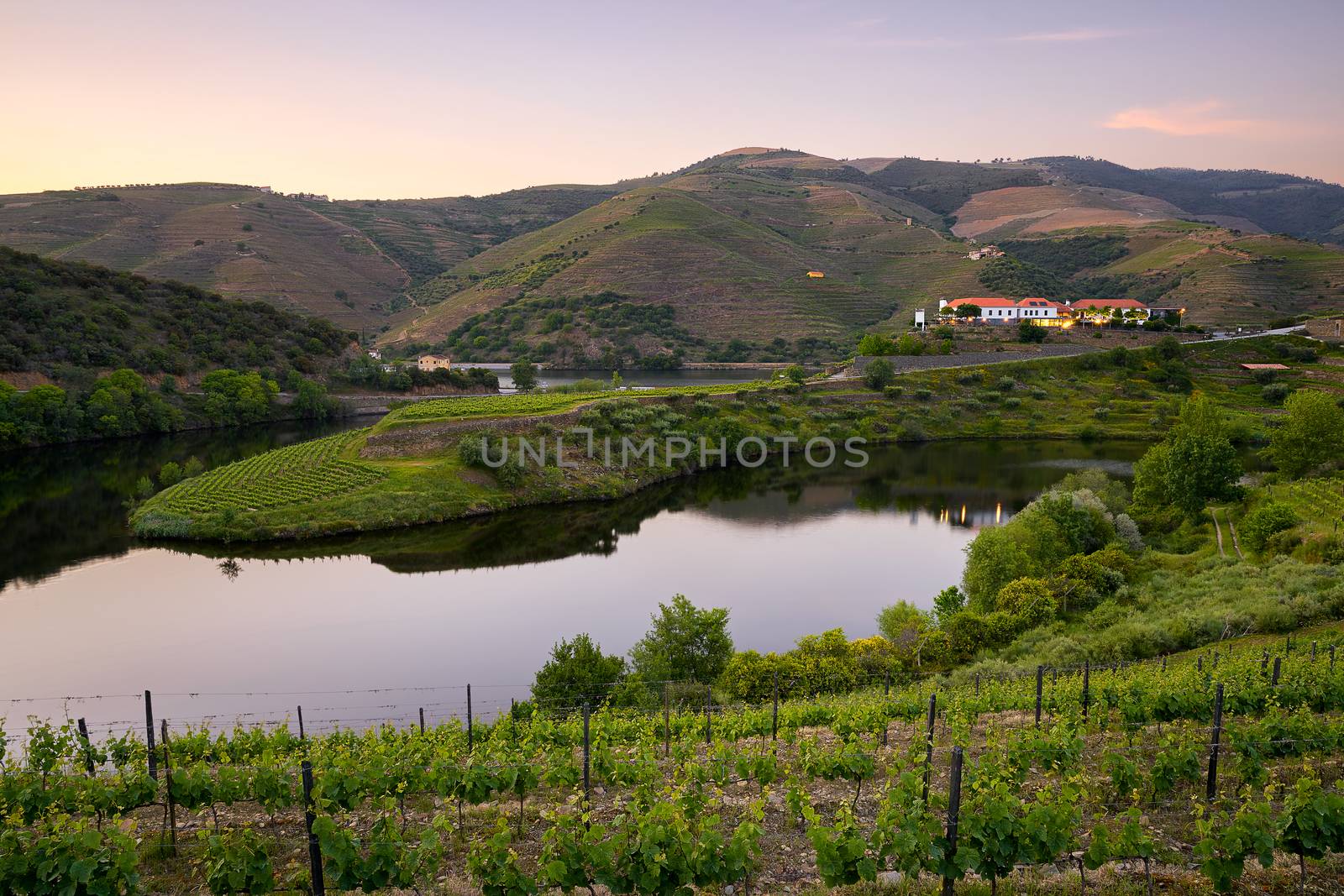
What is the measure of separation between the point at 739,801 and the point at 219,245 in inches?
7002

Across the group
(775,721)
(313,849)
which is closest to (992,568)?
(775,721)

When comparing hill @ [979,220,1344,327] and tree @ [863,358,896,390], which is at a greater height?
hill @ [979,220,1344,327]

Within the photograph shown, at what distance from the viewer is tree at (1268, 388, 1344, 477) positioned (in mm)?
40000

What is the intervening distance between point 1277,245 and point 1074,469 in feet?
369

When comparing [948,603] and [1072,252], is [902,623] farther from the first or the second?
[1072,252]

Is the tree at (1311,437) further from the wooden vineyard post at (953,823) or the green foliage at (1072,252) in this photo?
the green foliage at (1072,252)

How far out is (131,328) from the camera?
8169 cm

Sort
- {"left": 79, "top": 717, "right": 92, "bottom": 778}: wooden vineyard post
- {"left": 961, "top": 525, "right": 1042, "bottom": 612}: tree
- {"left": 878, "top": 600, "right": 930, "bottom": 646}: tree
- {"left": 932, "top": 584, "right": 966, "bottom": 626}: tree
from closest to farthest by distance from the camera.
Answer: {"left": 79, "top": 717, "right": 92, "bottom": 778}: wooden vineyard post → {"left": 878, "top": 600, "right": 930, "bottom": 646}: tree → {"left": 961, "top": 525, "right": 1042, "bottom": 612}: tree → {"left": 932, "top": 584, "right": 966, "bottom": 626}: tree

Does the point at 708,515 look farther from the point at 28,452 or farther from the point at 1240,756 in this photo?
the point at 28,452

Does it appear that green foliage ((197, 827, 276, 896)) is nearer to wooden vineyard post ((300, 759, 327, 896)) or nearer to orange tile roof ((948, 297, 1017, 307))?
wooden vineyard post ((300, 759, 327, 896))

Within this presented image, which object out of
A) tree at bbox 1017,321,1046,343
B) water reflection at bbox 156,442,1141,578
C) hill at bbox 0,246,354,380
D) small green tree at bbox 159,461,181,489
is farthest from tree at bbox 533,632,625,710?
tree at bbox 1017,321,1046,343

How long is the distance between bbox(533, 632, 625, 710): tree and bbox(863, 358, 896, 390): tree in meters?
64.6

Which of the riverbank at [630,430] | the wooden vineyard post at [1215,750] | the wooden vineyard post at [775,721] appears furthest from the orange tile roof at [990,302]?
the wooden vineyard post at [1215,750]

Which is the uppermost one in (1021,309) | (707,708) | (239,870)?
(1021,309)
